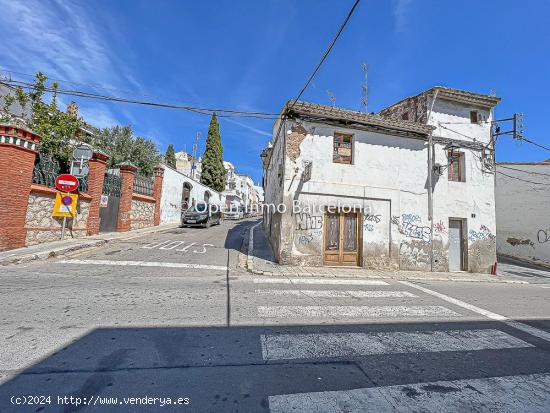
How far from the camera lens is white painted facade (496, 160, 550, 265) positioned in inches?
626

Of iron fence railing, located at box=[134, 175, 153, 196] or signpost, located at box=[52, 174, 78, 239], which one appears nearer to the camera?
signpost, located at box=[52, 174, 78, 239]

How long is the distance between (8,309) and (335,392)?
5019mm

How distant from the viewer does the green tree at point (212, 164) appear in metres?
34.0

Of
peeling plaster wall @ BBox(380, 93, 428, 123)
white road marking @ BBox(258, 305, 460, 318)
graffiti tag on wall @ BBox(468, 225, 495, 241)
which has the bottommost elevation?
white road marking @ BBox(258, 305, 460, 318)

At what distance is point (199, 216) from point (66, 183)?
10.2 m

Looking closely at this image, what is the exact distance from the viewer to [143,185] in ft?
53.9

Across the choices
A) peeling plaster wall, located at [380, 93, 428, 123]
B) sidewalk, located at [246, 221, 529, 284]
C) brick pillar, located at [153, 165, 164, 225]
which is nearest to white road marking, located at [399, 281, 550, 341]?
sidewalk, located at [246, 221, 529, 284]

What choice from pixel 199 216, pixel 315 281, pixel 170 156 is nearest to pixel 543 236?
pixel 315 281

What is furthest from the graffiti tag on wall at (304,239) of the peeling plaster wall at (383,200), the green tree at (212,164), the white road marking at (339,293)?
the green tree at (212,164)

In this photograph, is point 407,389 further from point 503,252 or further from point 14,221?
point 503,252

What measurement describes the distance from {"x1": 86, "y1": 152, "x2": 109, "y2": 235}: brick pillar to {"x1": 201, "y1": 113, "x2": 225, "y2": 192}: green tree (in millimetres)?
22030

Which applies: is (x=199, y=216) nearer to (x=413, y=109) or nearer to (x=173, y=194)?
(x=173, y=194)

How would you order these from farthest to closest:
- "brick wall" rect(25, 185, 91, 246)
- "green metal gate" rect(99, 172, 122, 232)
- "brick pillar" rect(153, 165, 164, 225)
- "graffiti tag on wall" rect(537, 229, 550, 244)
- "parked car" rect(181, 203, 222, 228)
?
"parked car" rect(181, 203, 222, 228) → "brick pillar" rect(153, 165, 164, 225) → "graffiti tag on wall" rect(537, 229, 550, 244) → "green metal gate" rect(99, 172, 122, 232) → "brick wall" rect(25, 185, 91, 246)

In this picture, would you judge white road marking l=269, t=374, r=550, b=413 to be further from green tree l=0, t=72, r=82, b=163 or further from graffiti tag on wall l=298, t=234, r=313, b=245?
green tree l=0, t=72, r=82, b=163
